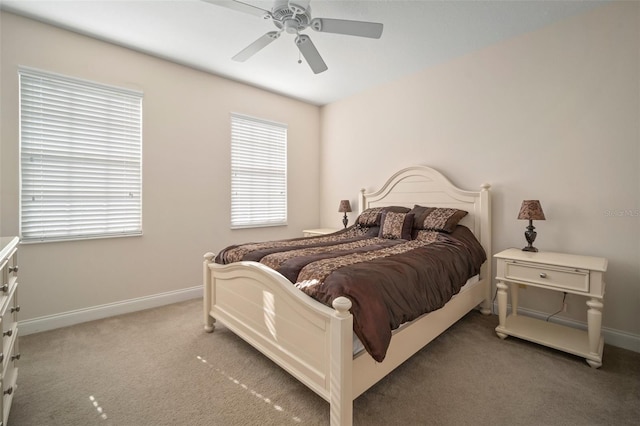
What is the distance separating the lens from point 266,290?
187cm

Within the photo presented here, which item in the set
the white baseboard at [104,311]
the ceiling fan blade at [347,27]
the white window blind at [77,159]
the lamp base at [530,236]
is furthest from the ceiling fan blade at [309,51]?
the white baseboard at [104,311]

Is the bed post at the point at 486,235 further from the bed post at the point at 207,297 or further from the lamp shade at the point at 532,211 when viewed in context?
the bed post at the point at 207,297

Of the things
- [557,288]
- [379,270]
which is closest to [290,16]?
[379,270]

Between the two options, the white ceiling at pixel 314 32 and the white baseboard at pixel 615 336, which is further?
the white ceiling at pixel 314 32

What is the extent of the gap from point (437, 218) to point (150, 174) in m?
3.02

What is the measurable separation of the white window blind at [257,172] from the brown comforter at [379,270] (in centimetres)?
141

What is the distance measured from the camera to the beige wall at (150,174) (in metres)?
2.43

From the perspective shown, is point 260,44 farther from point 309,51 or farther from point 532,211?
point 532,211

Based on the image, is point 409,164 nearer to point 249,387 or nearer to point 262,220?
point 262,220

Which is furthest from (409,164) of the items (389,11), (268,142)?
(268,142)

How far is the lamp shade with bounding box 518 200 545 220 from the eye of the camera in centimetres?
238

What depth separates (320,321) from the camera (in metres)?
1.48

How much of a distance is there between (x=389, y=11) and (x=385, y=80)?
4.62ft

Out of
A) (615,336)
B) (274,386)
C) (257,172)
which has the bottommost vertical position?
(274,386)
